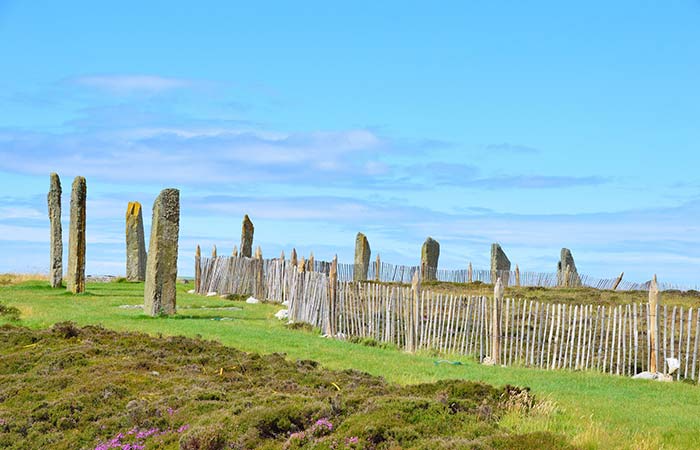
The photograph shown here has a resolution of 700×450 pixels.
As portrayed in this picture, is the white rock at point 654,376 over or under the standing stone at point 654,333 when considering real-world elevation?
under

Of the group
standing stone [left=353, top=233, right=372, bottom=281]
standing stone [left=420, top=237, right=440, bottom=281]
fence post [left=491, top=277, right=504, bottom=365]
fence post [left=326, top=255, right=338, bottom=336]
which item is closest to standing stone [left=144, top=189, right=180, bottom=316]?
fence post [left=326, top=255, right=338, bottom=336]

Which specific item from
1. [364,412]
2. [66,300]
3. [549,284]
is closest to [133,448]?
[364,412]

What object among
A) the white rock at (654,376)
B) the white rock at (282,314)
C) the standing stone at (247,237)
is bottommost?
the white rock at (654,376)

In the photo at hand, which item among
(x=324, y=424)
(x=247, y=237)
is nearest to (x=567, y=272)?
(x=247, y=237)

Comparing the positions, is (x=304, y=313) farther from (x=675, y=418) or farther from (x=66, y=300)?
(x=675, y=418)

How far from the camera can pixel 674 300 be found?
92.4 ft

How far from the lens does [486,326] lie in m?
16.0

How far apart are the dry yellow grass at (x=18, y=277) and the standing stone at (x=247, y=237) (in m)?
9.10

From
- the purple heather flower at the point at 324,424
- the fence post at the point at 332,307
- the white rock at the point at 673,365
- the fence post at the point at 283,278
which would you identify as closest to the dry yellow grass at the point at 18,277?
the fence post at the point at 283,278

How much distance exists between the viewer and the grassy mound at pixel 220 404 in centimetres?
758

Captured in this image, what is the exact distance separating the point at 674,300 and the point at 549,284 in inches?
628

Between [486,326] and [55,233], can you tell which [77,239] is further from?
[486,326]

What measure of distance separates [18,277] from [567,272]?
27.0m

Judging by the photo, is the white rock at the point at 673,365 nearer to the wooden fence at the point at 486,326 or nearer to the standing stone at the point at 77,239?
the wooden fence at the point at 486,326
